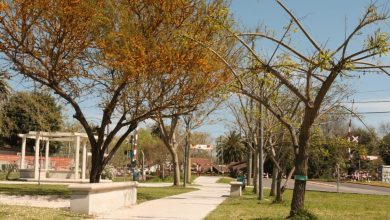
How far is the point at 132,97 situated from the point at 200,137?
5413cm

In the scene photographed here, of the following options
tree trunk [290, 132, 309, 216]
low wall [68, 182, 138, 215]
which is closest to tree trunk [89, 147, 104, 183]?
low wall [68, 182, 138, 215]

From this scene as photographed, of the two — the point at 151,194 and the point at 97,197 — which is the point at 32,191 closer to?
the point at 151,194

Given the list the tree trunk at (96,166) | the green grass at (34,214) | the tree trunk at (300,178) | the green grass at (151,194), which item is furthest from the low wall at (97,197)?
the tree trunk at (300,178)

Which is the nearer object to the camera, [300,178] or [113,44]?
[300,178]

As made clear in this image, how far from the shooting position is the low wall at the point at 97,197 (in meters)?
13.7

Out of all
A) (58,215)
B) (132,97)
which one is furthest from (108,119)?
(58,215)

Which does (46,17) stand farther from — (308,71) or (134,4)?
(308,71)

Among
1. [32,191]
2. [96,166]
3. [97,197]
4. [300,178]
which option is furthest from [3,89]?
[300,178]

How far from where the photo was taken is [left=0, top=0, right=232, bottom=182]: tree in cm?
1792

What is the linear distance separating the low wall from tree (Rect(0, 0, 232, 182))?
3812 millimetres

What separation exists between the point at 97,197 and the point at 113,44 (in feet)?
18.9

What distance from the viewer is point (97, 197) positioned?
46.9 feet

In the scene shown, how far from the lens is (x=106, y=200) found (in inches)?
596

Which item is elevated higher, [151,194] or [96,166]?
[96,166]
